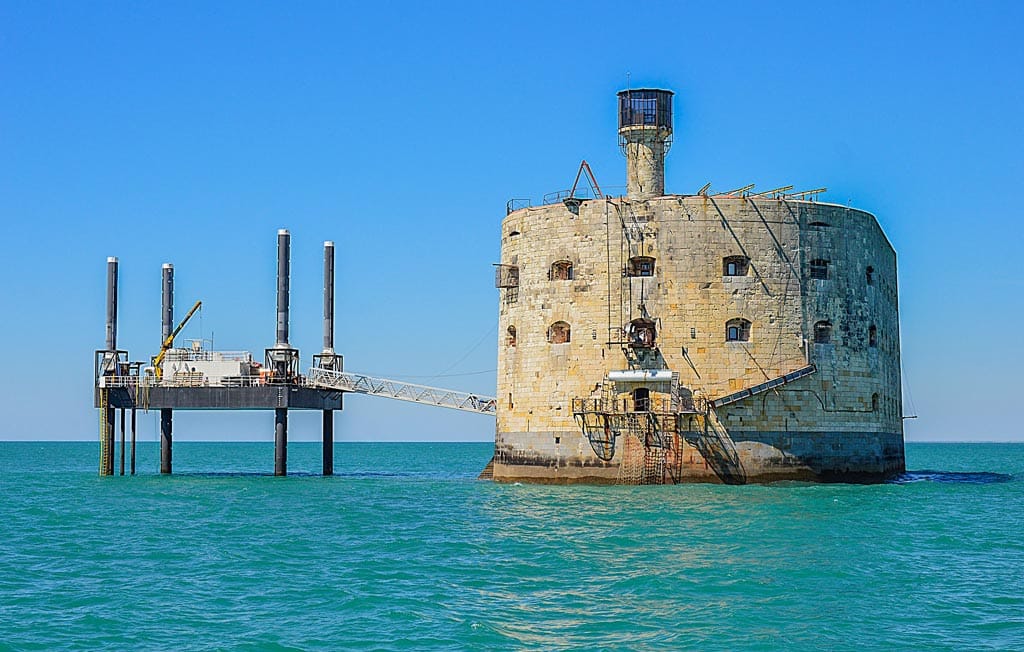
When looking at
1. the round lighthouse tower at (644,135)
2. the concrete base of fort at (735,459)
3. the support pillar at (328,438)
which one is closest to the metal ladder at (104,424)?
the support pillar at (328,438)

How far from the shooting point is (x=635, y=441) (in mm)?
40688

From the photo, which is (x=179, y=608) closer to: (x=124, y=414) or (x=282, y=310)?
(x=282, y=310)

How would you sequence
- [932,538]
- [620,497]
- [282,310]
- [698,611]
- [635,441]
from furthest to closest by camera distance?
[282,310] → [635,441] → [620,497] → [932,538] → [698,611]

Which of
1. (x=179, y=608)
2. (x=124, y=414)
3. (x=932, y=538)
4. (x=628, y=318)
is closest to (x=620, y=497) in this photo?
(x=628, y=318)

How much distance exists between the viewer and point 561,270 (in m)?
42.1

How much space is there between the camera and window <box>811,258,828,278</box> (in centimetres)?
4172

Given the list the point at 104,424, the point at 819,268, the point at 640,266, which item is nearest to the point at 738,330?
the point at 819,268

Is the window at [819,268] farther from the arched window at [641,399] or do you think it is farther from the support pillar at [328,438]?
the support pillar at [328,438]

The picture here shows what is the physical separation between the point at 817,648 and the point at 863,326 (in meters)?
26.6

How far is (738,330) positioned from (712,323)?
3.11ft

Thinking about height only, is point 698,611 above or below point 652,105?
below

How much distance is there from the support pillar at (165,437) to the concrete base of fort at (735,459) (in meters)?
20.6

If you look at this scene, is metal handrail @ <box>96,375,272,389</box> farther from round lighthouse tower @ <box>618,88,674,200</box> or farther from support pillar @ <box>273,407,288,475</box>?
round lighthouse tower @ <box>618,88,674,200</box>

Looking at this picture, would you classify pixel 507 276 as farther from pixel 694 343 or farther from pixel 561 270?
pixel 694 343
